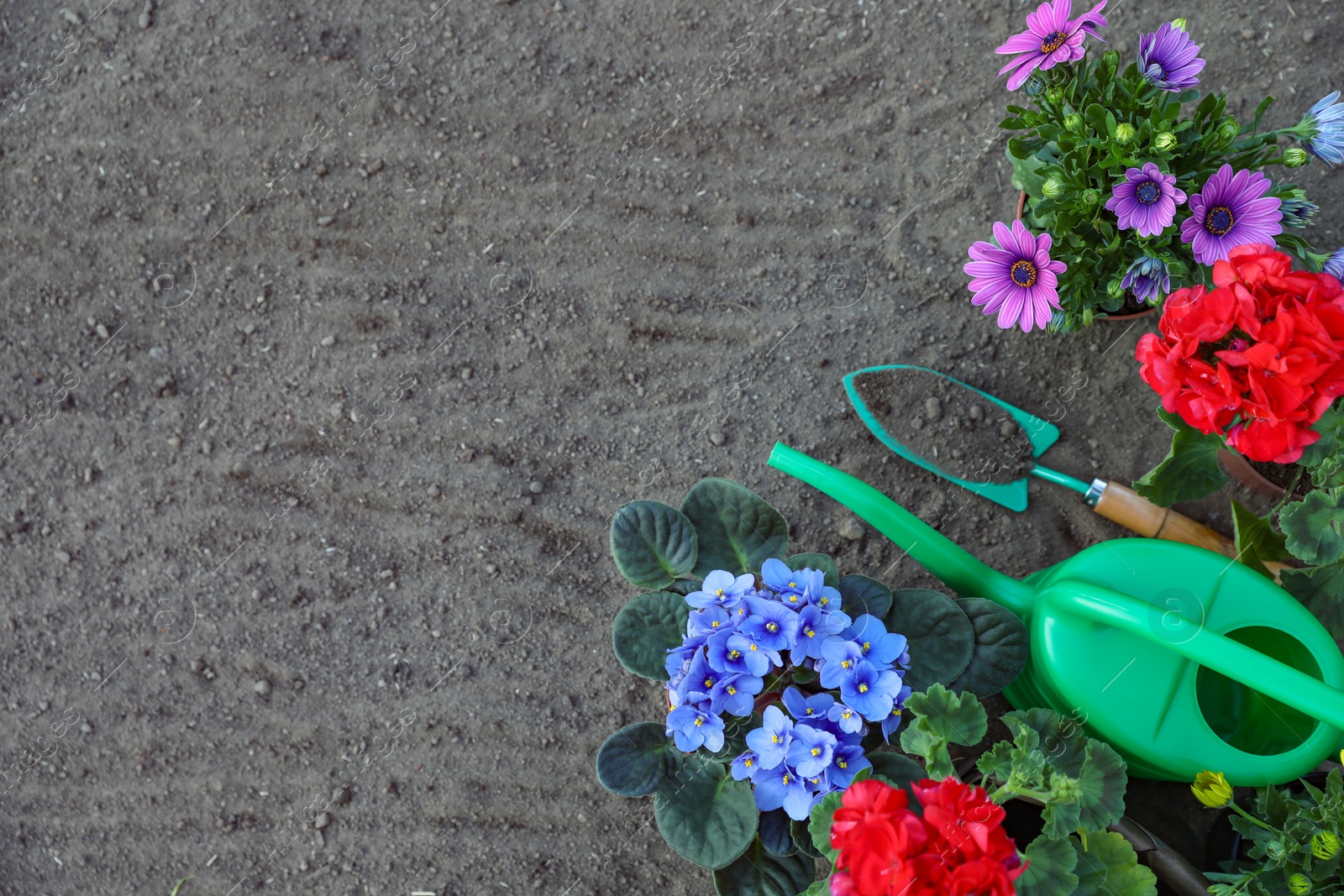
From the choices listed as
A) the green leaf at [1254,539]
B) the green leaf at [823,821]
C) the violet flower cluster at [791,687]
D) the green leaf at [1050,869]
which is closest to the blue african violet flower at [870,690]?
the violet flower cluster at [791,687]

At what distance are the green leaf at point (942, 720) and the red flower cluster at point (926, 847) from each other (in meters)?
0.13

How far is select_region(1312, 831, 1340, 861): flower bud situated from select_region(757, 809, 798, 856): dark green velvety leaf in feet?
2.07

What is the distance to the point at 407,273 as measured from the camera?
169 centimetres

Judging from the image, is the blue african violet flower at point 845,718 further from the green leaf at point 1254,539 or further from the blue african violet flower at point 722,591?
the green leaf at point 1254,539

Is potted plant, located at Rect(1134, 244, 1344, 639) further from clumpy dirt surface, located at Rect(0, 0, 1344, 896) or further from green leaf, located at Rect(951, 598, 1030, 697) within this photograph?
clumpy dirt surface, located at Rect(0, 0, 1344, 896)

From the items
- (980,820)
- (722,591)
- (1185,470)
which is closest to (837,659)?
(722,591)

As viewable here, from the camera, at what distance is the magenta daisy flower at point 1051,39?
45.2 inches

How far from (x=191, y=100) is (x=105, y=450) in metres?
0.70

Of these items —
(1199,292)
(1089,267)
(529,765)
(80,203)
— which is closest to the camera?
(1199,292)

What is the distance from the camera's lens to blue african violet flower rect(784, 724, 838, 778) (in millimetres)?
1025

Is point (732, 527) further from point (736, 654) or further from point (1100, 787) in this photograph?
point (1100, 787)

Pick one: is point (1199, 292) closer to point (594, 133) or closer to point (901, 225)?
point (901, 225)

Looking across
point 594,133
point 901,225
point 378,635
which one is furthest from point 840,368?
point 378,635

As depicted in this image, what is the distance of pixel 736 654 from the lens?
1.04m
